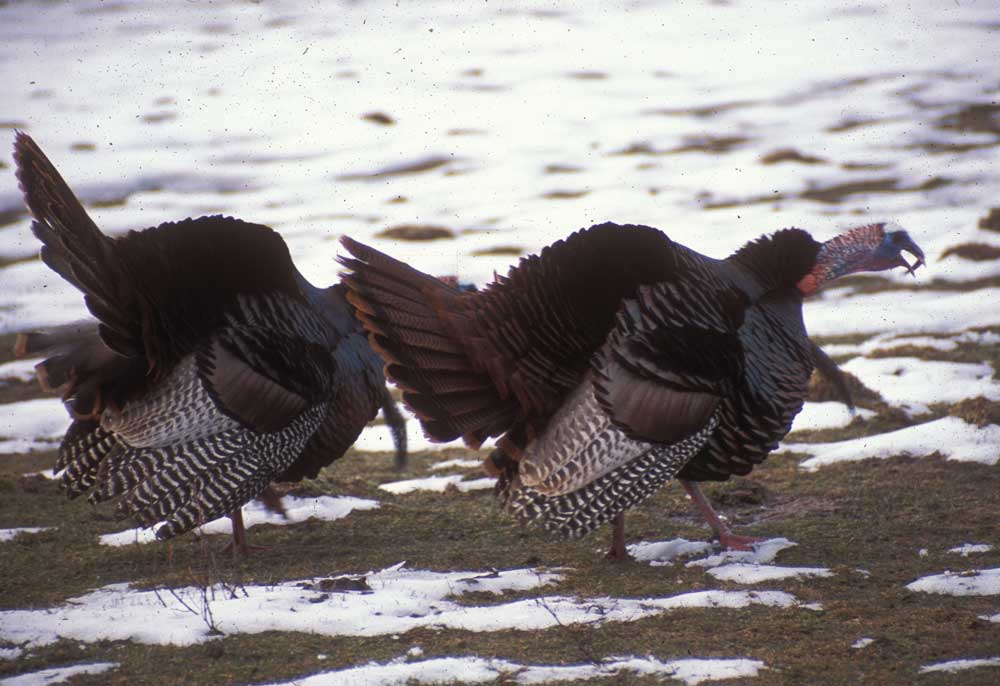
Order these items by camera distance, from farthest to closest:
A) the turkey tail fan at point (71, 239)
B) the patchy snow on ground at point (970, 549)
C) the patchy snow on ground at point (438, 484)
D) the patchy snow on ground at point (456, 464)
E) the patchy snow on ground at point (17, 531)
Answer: the patchy snow on ground at point (456, 464), the patchy snow on ground at point (438, 484), the patchy snow on ground at point (17, 531), the patchy snow on ground at point (970, 549), the turkey tail fan at point (71, 239)

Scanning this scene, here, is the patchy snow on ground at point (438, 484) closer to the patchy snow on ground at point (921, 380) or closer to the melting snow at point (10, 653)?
the patchy snow on ground at point (921, 380)

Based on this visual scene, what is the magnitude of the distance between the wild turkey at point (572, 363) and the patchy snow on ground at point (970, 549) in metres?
1.08

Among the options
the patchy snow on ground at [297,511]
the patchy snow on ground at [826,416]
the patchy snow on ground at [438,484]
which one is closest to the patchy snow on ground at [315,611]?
the patchy snow on ground at [297,511]

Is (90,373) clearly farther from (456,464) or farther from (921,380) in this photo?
(921,380)

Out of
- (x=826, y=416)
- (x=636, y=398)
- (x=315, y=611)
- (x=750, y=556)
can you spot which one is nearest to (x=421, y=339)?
(x=636, y=398)

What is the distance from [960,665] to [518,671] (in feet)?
4.42

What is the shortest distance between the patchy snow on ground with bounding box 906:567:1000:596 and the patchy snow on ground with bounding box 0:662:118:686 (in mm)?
2930

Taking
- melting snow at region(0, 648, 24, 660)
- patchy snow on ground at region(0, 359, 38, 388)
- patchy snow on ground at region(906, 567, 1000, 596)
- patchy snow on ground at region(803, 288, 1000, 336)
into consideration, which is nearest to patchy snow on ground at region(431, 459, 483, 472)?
patchy snow on ground at region(906, 567, 1000, 596)

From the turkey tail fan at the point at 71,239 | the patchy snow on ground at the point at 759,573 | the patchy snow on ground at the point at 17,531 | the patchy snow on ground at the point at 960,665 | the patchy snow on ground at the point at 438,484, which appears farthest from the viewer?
the patchy snow on ground at the point at 438,484

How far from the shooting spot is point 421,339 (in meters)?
4.64

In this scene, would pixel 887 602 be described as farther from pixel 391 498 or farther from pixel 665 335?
pixel 391 498

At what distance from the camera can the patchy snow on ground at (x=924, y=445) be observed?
6.25 metres

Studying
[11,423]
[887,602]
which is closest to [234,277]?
[887,602]

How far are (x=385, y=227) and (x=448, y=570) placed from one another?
9.27m
